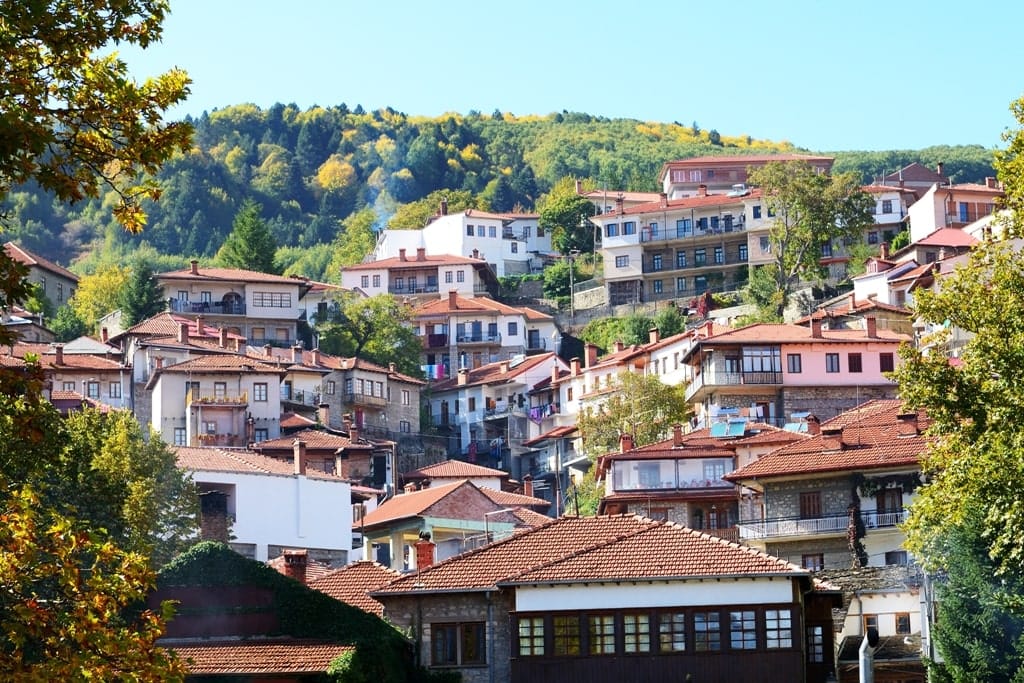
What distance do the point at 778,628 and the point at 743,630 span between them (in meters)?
0.72

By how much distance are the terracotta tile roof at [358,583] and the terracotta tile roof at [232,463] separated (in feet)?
75.1

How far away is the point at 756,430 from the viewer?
2992 inches

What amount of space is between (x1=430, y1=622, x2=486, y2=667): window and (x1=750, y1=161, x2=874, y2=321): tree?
66.2 metres

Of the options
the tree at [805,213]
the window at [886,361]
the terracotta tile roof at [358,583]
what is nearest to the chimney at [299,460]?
the window at [886,361]

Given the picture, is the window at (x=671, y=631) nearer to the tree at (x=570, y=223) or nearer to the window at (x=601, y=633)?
the window at (x=601, y=633)

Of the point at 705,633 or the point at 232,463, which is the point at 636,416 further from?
the point at 705,633

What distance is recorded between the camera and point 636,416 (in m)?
85.5

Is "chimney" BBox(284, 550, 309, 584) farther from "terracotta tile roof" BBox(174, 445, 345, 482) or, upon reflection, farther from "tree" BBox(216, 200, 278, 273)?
"tree" BBox(216, 200, 278, 273)

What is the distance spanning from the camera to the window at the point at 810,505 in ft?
199

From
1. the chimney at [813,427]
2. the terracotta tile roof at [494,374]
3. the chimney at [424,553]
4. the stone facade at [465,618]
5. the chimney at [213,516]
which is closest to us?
the stone facade at [465,618]

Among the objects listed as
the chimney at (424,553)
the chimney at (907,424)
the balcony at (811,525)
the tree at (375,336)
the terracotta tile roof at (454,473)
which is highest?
the tree at (375,336)

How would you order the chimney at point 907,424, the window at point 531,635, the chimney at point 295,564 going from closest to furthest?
the window at point 531,635
the chimney at point 295,564
the chimney at point 907,424

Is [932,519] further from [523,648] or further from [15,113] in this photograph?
[15,113]

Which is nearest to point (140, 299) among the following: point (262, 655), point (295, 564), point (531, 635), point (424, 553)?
point (424, 553)
